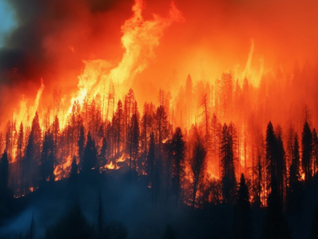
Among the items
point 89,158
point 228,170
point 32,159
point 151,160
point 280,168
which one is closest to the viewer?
point 280,168

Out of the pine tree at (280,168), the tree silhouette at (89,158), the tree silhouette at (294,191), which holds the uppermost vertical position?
the tree silhouette at (89,158)

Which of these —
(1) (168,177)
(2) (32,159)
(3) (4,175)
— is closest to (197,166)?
(1) (168,177)

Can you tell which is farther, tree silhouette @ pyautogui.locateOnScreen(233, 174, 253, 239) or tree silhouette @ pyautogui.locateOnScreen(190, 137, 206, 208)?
tree silhouette @ pyautogui.locateOnScreen(190, 137, 206, 208)

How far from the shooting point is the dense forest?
215 feet

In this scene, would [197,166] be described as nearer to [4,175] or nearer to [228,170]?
[228,170]

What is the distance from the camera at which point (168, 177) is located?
82.5m

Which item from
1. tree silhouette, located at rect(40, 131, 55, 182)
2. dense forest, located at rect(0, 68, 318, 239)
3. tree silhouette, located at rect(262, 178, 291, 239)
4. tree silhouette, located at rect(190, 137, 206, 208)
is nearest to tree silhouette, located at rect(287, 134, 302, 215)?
dense forest, located at rect(0, 68, 318, 239)

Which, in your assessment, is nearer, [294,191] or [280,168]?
[294,191]

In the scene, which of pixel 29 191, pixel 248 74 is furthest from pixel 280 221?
pixel 248 74

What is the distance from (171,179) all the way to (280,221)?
33.9 m

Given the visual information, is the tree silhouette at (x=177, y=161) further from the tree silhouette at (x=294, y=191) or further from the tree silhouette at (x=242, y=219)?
the tree silhouette at (x=294, y=191)

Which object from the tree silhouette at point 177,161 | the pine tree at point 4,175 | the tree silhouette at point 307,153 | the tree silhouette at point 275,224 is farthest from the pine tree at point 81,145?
the tree silhouette at point 275,224

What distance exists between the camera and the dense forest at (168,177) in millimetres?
65456

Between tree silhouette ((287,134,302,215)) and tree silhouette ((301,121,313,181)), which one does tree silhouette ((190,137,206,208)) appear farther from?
tree silhouette ((301,121,313,181))
